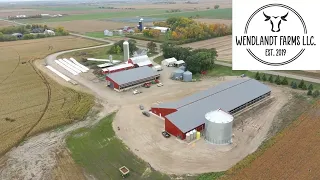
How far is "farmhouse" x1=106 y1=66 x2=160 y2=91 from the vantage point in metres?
30.0

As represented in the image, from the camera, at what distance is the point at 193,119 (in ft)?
69.9

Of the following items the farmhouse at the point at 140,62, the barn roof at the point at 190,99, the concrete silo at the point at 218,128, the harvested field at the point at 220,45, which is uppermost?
the harvested field at the point at 220,45

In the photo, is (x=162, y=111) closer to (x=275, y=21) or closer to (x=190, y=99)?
(x=190, y=99)

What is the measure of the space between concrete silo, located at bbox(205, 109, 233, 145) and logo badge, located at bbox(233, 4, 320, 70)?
12063 mm

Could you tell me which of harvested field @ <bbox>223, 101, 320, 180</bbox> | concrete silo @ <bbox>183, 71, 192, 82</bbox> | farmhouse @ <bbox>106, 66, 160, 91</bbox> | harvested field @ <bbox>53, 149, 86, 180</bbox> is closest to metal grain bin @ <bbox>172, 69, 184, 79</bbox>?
concrete silo @ <bbox>183, 71, 192, 82</bbox>

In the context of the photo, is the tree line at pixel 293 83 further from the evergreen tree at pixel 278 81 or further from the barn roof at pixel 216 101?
the barn roof at pixel 216 101

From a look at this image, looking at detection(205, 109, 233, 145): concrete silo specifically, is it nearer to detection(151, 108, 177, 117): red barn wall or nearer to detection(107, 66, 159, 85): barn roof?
detection(151, 108, 177, 117): red barn wall

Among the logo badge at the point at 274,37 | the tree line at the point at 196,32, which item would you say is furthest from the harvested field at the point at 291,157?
the tree line at the point at 196,32

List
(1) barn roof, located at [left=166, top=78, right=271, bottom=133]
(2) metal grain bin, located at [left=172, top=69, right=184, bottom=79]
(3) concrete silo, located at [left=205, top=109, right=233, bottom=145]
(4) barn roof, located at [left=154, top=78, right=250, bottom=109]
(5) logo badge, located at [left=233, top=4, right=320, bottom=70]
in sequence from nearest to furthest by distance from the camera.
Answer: (5) logo badge, located at [left=233, top=4, right=320, bottom=70] → (3) concrete silo, located at [left=205, top=109, right=233, bottom=145] → (1) barn roof, located at [left=166, top=78, right=271, bottom=133] → (4) barn roof, located at [left=154, top=78, right=250, bottom=109] → (2) metal grain bin, located at [left=172, top=69, right=184, bottom=79]

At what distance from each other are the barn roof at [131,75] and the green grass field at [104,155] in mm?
8161

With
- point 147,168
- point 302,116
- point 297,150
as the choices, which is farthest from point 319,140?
point 147,168

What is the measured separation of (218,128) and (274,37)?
12444 mm

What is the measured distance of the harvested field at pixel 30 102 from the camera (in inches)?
892

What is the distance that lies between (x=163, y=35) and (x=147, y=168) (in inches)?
1795
